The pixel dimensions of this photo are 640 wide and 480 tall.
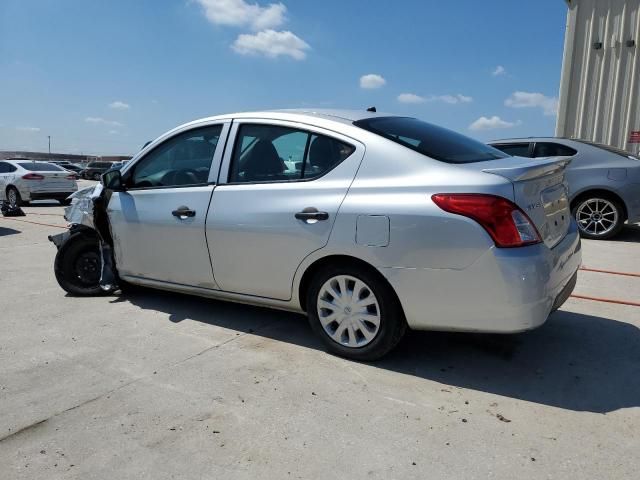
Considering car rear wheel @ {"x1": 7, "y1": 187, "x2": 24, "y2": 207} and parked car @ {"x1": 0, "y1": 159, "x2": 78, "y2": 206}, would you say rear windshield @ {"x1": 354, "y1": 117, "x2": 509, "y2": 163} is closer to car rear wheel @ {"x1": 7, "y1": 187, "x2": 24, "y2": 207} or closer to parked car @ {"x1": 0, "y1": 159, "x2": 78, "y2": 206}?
parked car @ {"x1": 0, "y1": 159, "x2": 78, "y2": 206}

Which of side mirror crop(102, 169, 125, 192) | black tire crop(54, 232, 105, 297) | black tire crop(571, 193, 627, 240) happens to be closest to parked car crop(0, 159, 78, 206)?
black tire crop(54, 232, 105, 297)

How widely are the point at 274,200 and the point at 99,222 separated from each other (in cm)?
205

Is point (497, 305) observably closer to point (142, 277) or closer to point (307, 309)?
Result: point (307, 309)

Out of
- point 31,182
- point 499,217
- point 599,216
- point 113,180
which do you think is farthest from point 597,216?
point 31,182

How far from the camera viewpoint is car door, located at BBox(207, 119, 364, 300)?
334 cm

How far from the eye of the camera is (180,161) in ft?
13.9

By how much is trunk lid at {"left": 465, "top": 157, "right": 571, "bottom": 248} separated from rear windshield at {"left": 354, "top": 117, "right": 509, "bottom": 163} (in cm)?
18

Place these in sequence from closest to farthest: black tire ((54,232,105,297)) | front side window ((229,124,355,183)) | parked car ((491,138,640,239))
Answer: front side window ((229,124,355,183)) → black tire ((54,232,105,297)) → parked car ((491,138,640,239))

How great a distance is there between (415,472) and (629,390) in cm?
154

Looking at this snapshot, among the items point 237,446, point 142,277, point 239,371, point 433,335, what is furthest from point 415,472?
point 142,277

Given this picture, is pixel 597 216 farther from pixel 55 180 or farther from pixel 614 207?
pixel 55 180

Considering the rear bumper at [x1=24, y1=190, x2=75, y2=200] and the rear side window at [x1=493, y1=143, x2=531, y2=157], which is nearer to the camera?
the rear side window at [x1=493, y1=143, x2=531, y2=157]

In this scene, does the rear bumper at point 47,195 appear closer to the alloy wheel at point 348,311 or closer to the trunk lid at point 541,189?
the alloy wheel at point 348,311

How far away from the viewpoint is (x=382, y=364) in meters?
3.38
